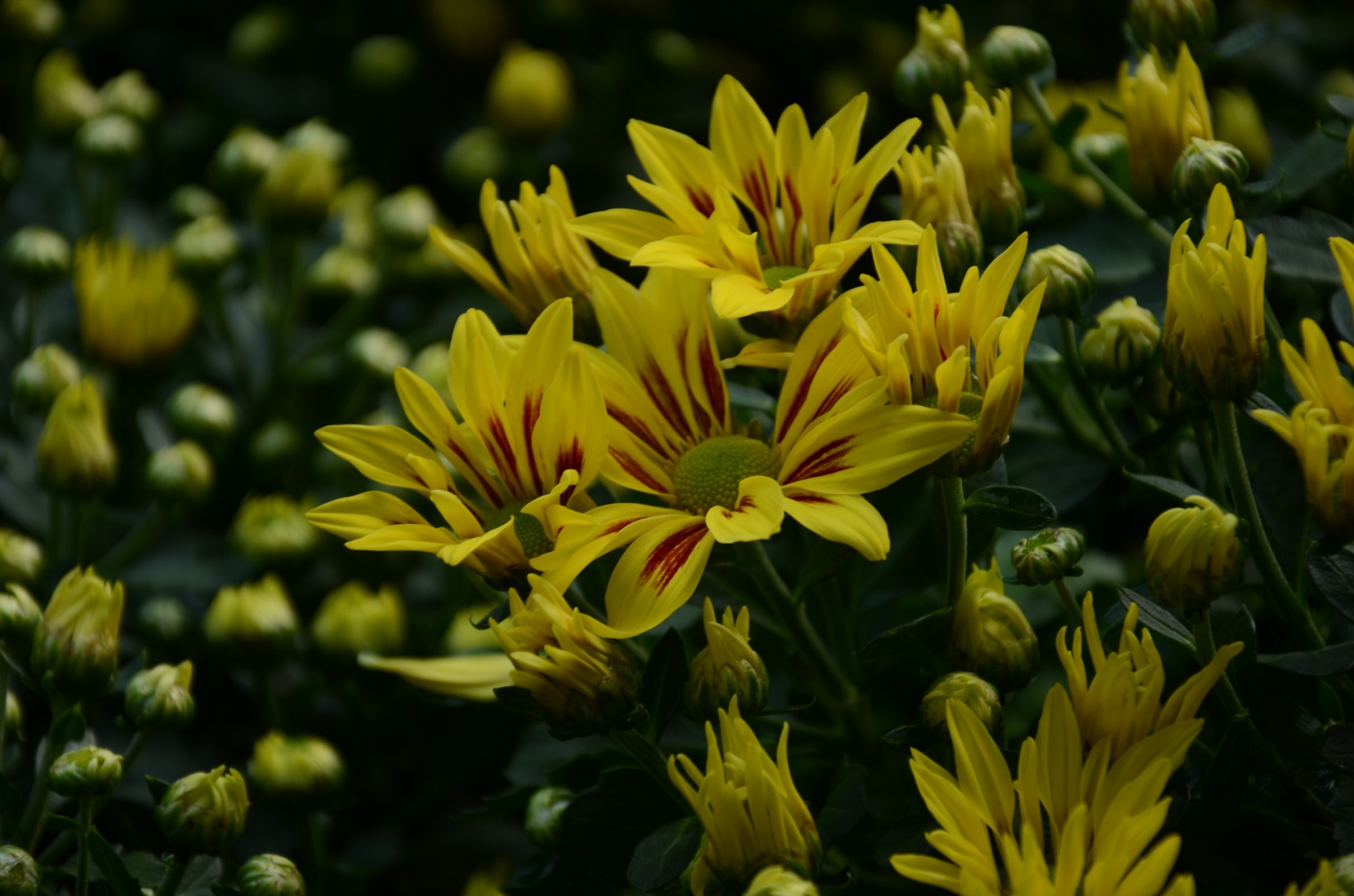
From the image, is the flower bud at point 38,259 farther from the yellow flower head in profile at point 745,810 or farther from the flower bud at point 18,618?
the yellow flower head in profile at point 745,810

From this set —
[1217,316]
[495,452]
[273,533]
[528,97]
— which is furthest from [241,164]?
[1217,316]

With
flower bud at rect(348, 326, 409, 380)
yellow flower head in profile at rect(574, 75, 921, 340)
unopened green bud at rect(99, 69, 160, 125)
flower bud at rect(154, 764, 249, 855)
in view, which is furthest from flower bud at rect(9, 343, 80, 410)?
yellow flower head in profile at rect(574, 75, 921, 340)

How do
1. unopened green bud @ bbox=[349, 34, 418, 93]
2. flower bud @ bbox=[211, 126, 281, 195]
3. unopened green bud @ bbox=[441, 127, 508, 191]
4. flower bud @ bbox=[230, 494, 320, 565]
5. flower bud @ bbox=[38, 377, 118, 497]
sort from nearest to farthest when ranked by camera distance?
flower bud @ bbox=[38, 377, 118, 497] → flower bud @ bbox=[230, 494, 320, 565] → flower bud @ bbox=[211, 126, 281, 195] → unopened green bud @ bbox=[441, 127, 508, 191] → unopened green bud @ bbox=[349, 34, 418, 93]

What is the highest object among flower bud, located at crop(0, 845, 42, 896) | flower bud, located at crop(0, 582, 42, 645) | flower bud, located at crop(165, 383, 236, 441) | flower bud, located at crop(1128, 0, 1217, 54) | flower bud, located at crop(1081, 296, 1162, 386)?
flower bud, located at crop(1128, 0, 1217, 54)

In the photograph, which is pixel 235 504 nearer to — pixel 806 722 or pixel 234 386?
pixel 234 386

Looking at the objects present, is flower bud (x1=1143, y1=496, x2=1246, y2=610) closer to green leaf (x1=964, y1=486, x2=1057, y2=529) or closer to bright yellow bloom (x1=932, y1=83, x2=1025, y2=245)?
green leaf (x1=964, y1=486, x2=1057, y2=529)

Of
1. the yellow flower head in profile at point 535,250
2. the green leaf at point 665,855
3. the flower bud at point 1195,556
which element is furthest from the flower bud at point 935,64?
the green leaf at point 665,855
